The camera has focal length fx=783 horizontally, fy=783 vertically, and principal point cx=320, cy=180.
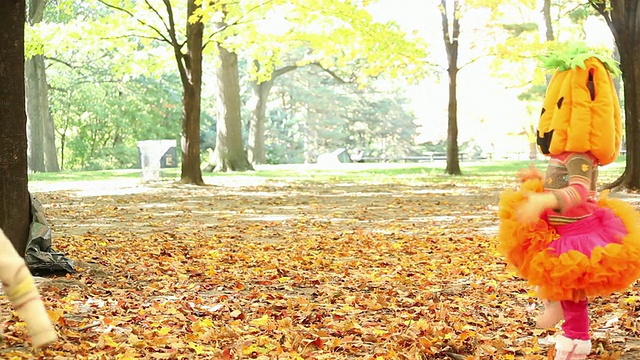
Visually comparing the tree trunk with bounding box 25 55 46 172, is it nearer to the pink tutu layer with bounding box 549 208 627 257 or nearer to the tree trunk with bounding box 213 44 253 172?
the tree trunk with bounding box 213 44 253 172

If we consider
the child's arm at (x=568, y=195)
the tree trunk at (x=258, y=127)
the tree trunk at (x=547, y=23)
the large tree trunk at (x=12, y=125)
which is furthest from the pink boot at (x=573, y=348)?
the tree trunk at (x=258, y=127)

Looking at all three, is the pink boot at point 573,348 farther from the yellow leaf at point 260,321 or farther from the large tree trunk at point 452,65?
the large tree trunk at point 452,65

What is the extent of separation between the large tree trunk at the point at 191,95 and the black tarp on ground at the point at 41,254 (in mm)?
12671

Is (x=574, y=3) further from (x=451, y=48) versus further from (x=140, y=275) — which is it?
(x=140, y=275)

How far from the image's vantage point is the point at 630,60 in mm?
14617

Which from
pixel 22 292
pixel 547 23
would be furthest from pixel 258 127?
pixel 22 292

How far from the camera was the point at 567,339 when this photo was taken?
12.6 feet

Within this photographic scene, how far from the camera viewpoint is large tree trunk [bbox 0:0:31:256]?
6465 mm

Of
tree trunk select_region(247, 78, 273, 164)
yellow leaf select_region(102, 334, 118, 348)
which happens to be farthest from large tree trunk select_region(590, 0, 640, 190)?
tree trunk select_region(247, 78, 273, 164)

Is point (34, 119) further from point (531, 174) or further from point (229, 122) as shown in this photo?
point (531, 174)

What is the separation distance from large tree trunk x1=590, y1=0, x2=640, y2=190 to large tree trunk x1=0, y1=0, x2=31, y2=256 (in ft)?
36.8

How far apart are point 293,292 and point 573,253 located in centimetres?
332

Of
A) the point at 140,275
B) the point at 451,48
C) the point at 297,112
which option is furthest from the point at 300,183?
the point at 297,112

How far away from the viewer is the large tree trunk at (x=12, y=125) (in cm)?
646
